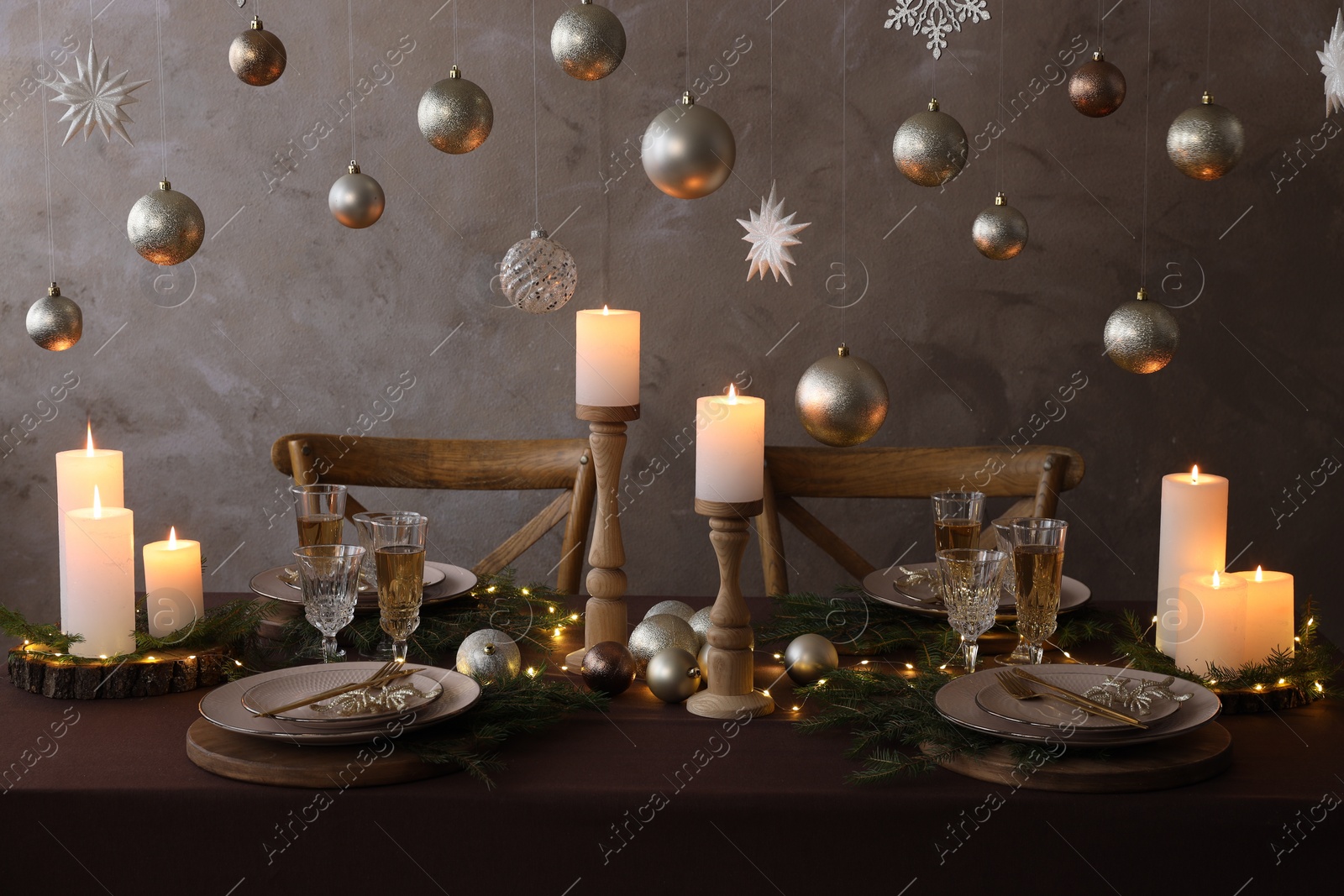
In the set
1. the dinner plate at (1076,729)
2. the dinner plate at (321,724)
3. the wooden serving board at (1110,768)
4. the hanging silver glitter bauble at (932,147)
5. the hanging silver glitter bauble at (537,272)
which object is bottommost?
the wooden serving board at (1110,768)

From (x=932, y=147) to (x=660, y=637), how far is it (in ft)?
2.37

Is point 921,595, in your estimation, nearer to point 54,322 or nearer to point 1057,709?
point 1057,709

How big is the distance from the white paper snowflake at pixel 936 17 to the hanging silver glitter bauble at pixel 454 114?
4.72 ft

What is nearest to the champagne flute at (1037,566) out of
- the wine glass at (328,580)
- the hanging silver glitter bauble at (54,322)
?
the wine glass at (328,580)

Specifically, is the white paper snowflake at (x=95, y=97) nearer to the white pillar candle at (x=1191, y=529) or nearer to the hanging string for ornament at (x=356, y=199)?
the hanging string for ornament at (x=356, y=199)

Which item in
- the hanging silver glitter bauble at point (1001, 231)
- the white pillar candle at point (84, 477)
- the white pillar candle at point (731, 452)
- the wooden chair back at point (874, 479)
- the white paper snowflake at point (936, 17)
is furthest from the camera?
the white paper snowflake at point (936, 17)

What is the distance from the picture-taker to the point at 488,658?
140cm

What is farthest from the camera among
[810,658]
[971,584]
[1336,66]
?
[1336,66]

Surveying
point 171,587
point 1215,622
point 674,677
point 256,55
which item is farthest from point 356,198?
point 1215,622

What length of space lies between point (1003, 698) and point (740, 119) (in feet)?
6.06

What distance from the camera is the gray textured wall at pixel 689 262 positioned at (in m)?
2.76

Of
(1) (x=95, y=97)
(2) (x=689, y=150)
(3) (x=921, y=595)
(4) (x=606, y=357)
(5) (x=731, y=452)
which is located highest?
(1) (x=95, y=97)

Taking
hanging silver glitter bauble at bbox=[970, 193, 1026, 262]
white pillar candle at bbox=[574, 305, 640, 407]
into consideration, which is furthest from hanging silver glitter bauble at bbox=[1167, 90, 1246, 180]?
white pillar candle at bbox=[574, 305, 640, 407]

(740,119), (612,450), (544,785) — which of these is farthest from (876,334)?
(544,785)
